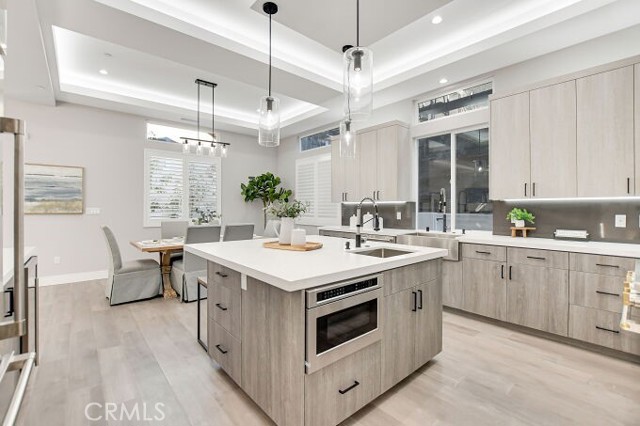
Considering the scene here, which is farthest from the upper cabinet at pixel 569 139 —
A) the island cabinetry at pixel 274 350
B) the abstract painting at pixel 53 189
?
the abstract painting at pixel 53 189

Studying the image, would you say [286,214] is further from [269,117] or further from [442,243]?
[442,243]

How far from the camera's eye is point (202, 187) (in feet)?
22.1

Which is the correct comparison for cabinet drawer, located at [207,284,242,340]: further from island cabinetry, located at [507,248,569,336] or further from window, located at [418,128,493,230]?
window, located at [418,128,493,230]

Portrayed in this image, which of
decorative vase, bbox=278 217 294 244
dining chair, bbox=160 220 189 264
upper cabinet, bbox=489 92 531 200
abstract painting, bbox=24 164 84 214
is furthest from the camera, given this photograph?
dining chair, bbox=160 220 189 264

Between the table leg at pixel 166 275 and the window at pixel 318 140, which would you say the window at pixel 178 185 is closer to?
the table leg at pixel 166 275

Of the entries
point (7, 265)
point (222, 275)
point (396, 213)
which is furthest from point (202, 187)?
point (7, 265)

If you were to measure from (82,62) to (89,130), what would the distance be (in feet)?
4.77

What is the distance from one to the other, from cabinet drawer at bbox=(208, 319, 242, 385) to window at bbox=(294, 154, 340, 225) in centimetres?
413

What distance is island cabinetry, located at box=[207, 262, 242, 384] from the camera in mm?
2090

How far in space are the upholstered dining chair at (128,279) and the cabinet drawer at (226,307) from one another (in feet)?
7.87

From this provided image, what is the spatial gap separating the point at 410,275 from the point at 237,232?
2.98 m

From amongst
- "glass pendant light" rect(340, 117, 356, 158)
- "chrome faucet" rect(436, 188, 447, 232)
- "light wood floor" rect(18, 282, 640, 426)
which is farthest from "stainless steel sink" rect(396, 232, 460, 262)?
"glass pendant light" rect(340, 117, 356, 158)

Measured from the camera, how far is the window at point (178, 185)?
6.05m

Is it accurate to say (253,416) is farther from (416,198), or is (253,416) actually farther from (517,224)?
(416,198)
